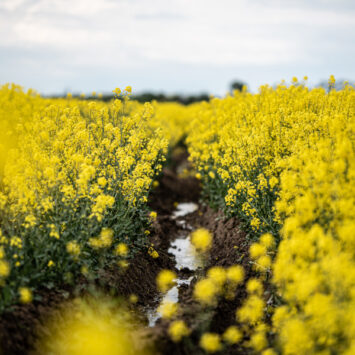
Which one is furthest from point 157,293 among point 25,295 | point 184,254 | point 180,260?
point 25,295

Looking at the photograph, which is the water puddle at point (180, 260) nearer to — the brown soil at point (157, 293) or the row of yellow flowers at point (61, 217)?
the brown soil at point (157, 293)

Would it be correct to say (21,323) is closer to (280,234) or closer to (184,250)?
(280,234)

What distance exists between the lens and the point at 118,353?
12.9 feet

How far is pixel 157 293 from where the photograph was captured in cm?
630

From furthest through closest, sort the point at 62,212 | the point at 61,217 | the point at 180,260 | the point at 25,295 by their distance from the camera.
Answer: the point at 180,260 < the point at 62,212 < the point at 61,217 < the point at 25,295

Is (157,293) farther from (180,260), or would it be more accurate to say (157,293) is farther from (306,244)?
(306,244)

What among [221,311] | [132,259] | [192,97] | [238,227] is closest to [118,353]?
[221,311]

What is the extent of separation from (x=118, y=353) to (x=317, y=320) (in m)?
2.04

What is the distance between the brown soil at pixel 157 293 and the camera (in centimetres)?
418

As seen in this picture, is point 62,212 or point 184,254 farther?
point 184,254

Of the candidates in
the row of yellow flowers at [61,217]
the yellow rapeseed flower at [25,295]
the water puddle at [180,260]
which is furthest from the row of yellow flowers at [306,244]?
the yellow rapeseed flower at [25,295]

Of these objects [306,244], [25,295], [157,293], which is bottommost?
[157,293]

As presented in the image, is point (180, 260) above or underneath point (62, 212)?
underneath

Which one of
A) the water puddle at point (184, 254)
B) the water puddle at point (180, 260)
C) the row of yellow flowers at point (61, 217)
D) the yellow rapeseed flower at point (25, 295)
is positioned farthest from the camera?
the water puddle at point (184, 254)
